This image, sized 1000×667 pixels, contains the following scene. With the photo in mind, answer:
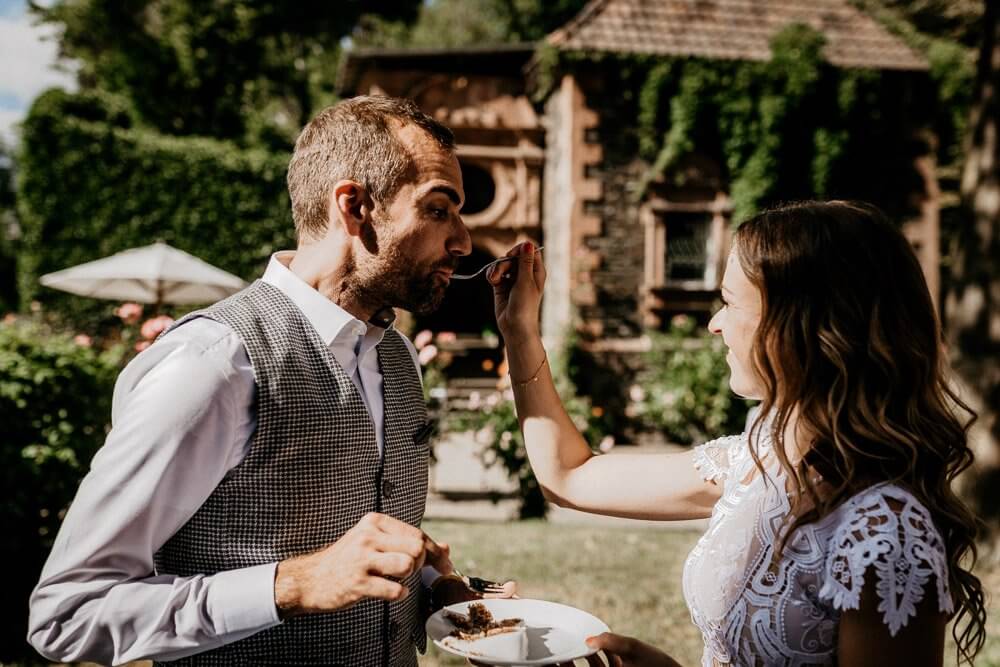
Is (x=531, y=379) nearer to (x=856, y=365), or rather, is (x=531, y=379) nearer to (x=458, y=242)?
(x=458, y=242)

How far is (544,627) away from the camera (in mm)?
1651

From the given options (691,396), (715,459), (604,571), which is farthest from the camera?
(691,396)

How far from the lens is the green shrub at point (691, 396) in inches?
378

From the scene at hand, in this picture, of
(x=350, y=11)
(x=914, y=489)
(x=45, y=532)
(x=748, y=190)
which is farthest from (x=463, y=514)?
(x=350, y=11)

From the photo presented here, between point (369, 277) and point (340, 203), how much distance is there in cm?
19

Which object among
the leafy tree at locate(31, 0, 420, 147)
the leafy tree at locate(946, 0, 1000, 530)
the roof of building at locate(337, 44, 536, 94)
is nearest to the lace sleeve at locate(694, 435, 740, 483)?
the leafy tree at locate(946, 0, 1000, 530)

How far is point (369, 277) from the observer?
1779 mm

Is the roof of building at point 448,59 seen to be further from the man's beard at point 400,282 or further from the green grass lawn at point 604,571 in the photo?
the man's beard at point 400,282

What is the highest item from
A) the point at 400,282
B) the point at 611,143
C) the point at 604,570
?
the point at 611,143

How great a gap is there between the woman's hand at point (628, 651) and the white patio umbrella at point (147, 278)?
26.9ft

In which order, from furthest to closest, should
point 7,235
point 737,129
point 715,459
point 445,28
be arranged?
1. point 7,235
2. point 445,28
3. point 737,129
4. point 715,459

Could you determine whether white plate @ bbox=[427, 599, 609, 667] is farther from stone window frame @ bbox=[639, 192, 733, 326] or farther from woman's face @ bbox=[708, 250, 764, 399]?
stone window frame @ bbox=[639, 192, 733, 326]

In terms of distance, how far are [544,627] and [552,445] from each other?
681 millimetres

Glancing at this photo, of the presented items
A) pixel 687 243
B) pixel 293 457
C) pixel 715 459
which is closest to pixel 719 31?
pixel 687 243
